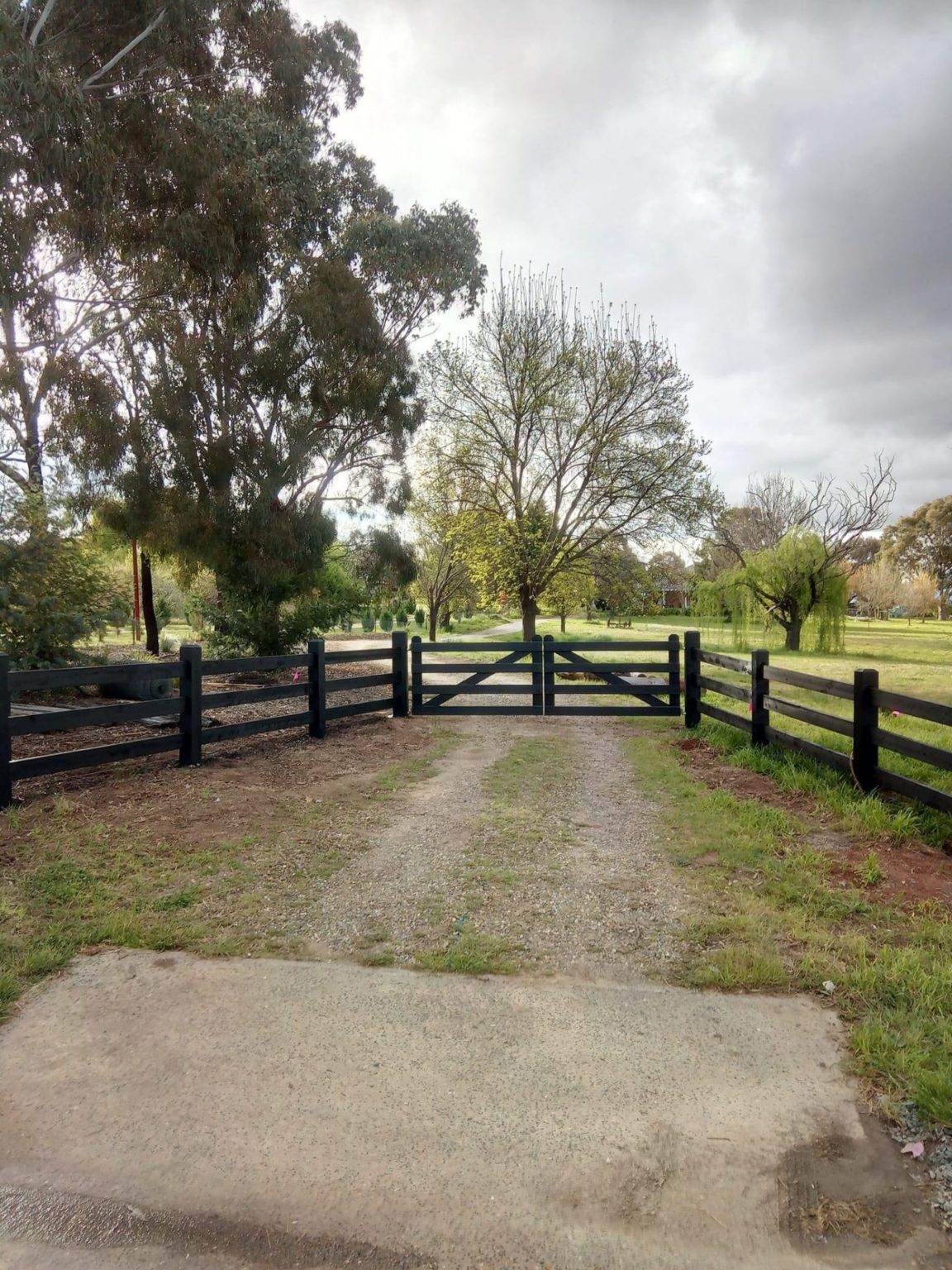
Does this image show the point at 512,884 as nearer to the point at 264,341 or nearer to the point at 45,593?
the point at 45,593

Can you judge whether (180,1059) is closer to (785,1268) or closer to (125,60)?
(785,1268)

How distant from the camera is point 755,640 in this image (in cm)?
2675

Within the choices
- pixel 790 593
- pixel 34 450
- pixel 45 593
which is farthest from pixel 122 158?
pixel 790 593

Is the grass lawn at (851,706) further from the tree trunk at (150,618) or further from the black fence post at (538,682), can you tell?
the tree trunk at (150,618)

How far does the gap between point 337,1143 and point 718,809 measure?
13.9 feet

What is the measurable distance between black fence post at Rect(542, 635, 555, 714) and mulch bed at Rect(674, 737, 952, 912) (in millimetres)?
4040

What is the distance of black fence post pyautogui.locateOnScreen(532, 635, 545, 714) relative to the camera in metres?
10.5

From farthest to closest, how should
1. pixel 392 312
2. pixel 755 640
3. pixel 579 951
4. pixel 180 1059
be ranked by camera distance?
1. pixel 755 640
2. pixel 392 312
3. pixel 579 951
4. pixel 180 1059

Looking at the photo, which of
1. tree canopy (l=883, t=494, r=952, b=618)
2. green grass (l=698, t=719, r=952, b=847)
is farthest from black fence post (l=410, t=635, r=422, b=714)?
tree canopy (l=883, t=494, r=952, b=618)

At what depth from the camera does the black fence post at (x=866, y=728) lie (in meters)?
5.38

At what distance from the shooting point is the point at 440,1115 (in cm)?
225

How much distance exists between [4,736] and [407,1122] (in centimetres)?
445

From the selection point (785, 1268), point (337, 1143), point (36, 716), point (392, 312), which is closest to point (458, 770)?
point (36, 716)

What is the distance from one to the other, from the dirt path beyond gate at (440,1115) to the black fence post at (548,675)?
6.73 m
